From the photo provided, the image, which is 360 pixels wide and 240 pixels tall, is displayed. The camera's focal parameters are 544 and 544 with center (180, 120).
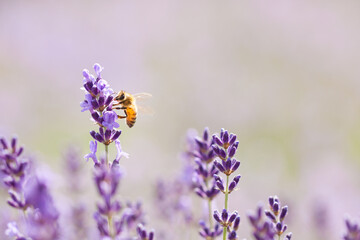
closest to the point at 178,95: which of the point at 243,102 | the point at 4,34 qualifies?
the point at 243,102

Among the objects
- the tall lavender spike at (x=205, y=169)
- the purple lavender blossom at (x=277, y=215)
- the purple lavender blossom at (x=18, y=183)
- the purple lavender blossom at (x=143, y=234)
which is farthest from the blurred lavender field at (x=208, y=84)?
the purple lavender blossom at (x=18, y=183)

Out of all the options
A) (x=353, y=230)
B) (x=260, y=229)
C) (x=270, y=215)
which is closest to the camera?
(x=353, y=230)

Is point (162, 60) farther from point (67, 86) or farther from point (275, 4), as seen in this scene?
point (275, 4)

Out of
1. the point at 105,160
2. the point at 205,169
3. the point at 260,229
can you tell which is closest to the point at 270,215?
the point at 260,229

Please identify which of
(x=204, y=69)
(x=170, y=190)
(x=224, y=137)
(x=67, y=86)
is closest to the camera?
(x=224, y=137)

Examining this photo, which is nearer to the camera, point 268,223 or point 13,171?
point 268,223

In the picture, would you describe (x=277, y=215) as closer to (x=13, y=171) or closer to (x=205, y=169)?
(x=205, y=169)

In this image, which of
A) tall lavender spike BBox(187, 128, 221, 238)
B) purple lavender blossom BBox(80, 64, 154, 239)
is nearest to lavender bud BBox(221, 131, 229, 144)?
tall lavender spike BBox(187, 128, 221, 238)

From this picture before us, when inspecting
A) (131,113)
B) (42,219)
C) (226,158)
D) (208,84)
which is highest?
(208,84)

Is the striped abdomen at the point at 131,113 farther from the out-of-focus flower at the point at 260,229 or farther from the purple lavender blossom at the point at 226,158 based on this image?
the out-of-focus flower at the point at 260,229
